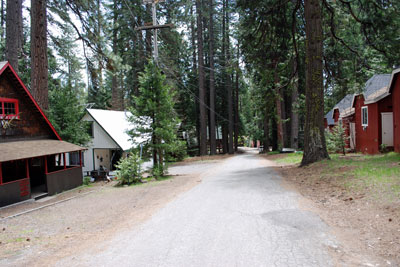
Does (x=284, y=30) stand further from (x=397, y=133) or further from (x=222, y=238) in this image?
(x=222, y=238)

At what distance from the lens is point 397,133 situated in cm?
1523

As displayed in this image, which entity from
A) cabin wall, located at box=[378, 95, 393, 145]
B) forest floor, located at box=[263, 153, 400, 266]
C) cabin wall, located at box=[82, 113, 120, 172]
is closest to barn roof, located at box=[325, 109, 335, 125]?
cabin wall, located at box=[378, 95, 393, 145]

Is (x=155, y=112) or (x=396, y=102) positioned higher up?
(x=396, y=102)

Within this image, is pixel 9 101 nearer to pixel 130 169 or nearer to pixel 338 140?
pixel 130 169

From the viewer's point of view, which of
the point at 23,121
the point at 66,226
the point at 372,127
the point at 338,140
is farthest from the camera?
the point at 338,140

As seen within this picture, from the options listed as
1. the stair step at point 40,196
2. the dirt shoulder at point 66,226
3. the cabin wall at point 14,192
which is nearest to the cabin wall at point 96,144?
the stair step at point 40,196

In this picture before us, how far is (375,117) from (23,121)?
2051 centimetres

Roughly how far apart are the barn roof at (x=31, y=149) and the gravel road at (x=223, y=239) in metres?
7.87

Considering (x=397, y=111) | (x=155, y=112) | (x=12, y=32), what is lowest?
(x=397, y=111)

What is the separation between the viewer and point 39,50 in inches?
595

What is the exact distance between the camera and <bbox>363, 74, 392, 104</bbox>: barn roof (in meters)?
17.5

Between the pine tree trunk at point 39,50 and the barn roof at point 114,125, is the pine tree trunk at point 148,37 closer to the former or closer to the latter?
the barn roof at point 114,125

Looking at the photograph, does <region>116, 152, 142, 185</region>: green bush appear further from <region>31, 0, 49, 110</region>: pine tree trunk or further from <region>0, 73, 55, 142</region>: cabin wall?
<region>31, 0, 49, 110</region>: pine tree trunk

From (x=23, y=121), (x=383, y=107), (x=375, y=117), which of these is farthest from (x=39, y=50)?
(x=383, y=107)
